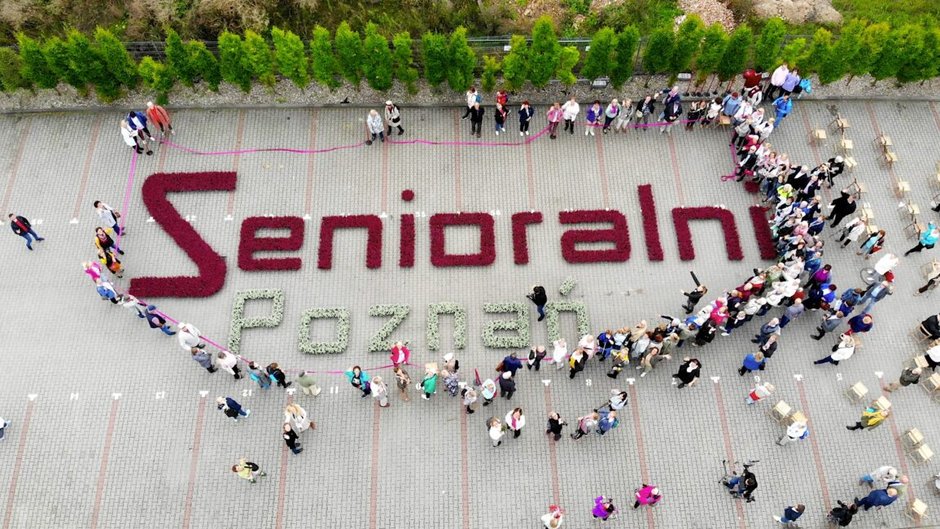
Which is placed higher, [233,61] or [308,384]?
[233,61]

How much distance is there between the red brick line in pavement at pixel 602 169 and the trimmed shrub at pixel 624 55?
2307mm

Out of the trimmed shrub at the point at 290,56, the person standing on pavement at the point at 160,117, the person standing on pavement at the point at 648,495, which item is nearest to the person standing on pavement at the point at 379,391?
the person standing on pavement at the point at 648,495

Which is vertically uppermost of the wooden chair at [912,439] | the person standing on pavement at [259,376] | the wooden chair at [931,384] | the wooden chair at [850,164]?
the wooden chair at [850,164]

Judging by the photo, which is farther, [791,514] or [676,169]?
[676,169]

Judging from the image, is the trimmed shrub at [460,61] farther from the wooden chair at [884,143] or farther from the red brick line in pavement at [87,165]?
the wooden chair at [884,143]

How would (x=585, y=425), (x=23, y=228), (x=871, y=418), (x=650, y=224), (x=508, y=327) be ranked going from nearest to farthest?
(x=585, y=425) → (x=871, y=418) → (x=508, y=327) → (x=23, y=228) → (x=650, y=224)

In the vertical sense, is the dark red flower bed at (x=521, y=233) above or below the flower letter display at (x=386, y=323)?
above

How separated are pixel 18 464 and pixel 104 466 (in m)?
2.55

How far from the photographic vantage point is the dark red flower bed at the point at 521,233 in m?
22.7

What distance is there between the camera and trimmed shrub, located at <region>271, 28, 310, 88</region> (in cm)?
2366

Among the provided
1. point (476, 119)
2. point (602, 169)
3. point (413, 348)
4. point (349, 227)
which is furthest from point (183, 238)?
point (602, 169)

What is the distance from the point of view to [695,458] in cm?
1950

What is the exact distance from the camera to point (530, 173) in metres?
24.5

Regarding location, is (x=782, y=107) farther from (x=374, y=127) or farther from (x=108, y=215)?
(x=108, y=215)
